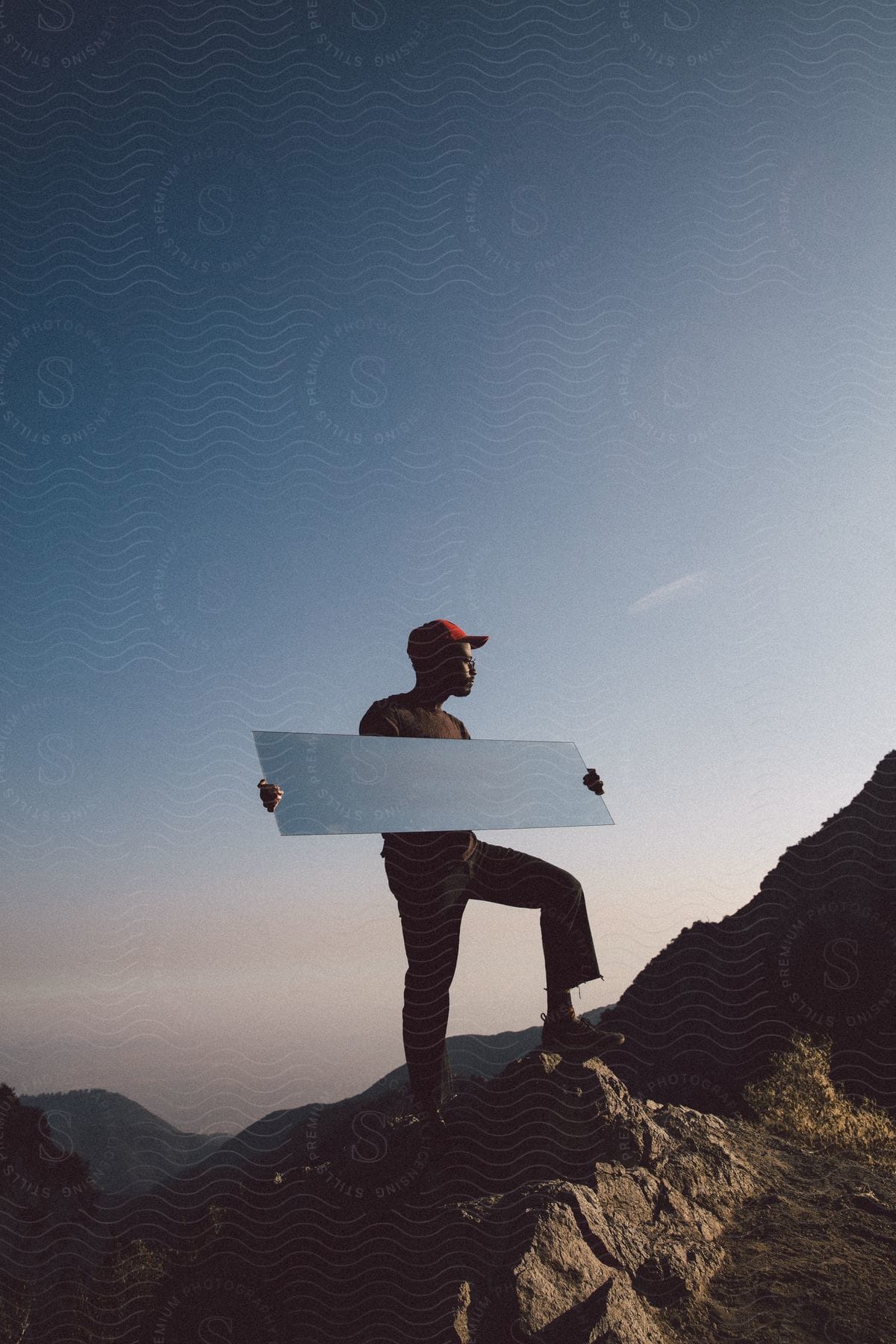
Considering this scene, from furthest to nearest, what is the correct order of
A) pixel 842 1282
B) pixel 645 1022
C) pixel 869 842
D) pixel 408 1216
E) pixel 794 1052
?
pixel 869 842 → pixel 645 1022 → pixel 794 1052 → pixel 408 1216 → pixel 842 1282

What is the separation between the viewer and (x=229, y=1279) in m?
5.85

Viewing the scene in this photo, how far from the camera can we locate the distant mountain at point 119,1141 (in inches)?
428

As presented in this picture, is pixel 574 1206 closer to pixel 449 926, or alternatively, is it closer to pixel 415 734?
pixel 449 926

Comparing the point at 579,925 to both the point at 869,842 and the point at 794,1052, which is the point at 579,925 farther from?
the point at 869,842

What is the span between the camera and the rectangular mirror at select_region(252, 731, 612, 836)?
14.4 feet

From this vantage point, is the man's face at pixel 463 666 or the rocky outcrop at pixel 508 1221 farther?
the man's face at pixel 463 666

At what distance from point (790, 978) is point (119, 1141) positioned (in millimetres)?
18972

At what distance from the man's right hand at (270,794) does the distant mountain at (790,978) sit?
11841 mm

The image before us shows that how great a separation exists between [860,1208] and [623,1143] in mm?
2093

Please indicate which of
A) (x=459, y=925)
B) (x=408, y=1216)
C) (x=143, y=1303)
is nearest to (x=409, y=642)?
(x=459, y=925)
